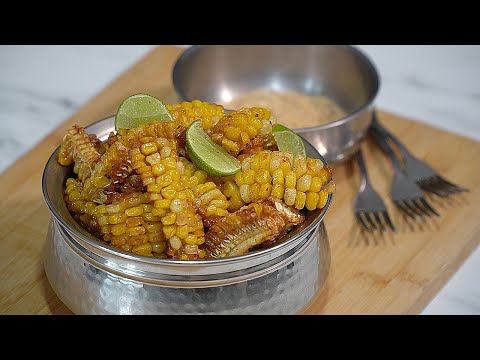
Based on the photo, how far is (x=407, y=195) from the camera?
203cm

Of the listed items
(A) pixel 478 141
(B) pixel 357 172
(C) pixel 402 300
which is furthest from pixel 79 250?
(A) pixel 478 141

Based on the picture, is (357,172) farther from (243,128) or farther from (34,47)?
(34,47)

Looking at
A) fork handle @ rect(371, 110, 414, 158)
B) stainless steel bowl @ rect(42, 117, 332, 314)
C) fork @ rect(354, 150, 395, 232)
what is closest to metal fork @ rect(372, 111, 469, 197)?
fork handle @ rect(371, 110, 414, 158)

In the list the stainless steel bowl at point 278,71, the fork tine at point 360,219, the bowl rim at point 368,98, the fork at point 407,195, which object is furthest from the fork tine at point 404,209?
the stainless steel bowl at point 278,71

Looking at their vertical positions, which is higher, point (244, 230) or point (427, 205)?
point (244, 230)

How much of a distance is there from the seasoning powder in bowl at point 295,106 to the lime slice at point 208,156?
0.68m

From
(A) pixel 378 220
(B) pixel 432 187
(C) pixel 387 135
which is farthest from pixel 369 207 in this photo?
(C) pixel 387 135

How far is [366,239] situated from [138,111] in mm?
651

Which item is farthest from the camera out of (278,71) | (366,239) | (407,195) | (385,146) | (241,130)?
(278,71)

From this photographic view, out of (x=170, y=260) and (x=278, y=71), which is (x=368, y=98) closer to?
(x=278, y=71)

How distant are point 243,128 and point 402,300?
21.1 inches

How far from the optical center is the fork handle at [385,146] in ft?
6.97

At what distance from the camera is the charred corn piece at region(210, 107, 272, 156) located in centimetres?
152

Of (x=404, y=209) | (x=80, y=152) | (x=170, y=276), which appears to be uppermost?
(x=80, y=152)
